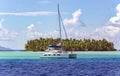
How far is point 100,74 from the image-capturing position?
51531 millimetres

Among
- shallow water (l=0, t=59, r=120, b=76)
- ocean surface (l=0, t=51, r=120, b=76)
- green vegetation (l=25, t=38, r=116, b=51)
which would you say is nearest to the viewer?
shallow water (l=0, t=59, r=120, b=76)

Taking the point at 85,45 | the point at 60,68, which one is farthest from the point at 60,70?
the point at 85,45

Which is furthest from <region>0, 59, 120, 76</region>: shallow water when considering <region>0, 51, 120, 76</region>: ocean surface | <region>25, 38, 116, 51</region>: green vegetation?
<region>25, 38, 116, 51</region>: green vegetation

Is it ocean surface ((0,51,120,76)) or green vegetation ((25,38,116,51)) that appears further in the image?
green vegetation ((25,38,116,51))

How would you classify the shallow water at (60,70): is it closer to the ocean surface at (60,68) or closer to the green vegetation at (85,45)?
the ocean surface at (60,68)

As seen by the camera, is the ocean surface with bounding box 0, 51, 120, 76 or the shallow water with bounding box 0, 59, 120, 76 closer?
the shallow water with bounding box 0, 59, 120, 76

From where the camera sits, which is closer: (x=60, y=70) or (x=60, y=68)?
(x=60, y=70)

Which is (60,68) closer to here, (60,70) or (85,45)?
(60,70)

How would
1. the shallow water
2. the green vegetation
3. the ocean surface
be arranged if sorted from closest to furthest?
1. the shallow water
2. the ocean surface
3. the green vegetation

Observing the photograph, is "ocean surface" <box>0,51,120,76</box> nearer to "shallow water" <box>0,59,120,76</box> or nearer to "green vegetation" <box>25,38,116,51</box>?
"shallow water" <box>0,59,120,76</box>

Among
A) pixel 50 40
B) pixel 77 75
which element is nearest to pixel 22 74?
pixel 77 75

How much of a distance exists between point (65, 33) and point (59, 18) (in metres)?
4.95

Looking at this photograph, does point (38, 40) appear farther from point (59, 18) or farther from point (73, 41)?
point (59, 18)

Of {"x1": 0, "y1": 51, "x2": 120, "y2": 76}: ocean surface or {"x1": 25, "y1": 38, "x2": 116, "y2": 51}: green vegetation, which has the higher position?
{"x1": 25, "y1": 38, "x2": 116, "y2": 51}: green vegetation
